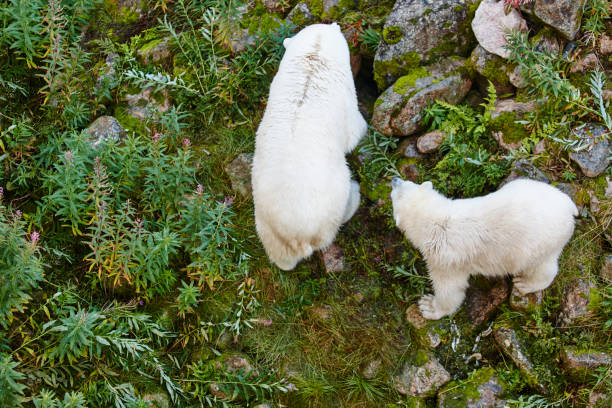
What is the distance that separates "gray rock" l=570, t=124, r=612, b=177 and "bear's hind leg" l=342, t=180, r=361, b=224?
2.25 m

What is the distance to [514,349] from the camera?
15.0 feet

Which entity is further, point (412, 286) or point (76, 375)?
point (412, 286)

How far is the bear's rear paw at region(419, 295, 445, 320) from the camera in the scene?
4.82 metres

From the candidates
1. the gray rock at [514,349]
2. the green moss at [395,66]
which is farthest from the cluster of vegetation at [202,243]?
the green moss at [395,66]

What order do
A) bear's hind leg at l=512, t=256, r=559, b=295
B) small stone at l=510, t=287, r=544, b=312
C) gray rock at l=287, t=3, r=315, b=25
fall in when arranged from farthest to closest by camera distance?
1. gray rock at l=287, t=3, r=315, b=25
2. small stone at l=510, t=287, r=544, b=312
3. bear's hind leg at l=512, t=256, r=559, b=295

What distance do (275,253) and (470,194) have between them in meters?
2.20

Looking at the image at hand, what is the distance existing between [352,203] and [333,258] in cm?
67

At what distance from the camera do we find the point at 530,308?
15.1ft

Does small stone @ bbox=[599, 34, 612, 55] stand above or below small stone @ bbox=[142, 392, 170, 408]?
above

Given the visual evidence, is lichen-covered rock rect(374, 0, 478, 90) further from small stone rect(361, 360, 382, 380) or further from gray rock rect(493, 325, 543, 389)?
small stone rect(361, 360, 382, 380)

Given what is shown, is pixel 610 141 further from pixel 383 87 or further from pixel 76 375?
pixel 76 375

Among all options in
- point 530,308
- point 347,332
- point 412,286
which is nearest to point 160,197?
point 347,332

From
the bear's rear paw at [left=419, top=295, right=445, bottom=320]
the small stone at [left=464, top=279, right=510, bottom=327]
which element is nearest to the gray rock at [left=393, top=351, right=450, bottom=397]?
the bear's rear paw at [left=419, top=295, right=445, bottom=320]

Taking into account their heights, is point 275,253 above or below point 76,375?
above
